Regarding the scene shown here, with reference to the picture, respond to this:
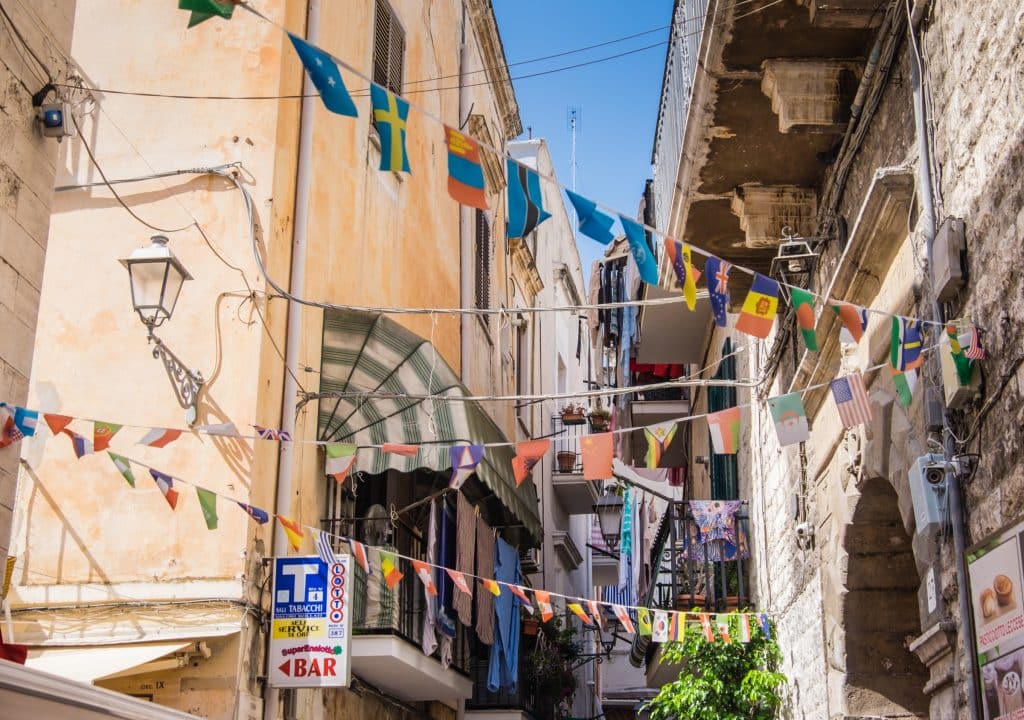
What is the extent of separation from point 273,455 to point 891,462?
5117 millimetres

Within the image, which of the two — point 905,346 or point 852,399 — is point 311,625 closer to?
point 852,399

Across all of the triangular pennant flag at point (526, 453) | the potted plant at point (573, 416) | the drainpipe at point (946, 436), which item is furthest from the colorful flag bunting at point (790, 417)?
the potted plant at point (573, 416)

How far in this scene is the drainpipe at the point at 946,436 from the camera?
5.17 meters

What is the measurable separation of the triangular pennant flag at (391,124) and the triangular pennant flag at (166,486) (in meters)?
3.74

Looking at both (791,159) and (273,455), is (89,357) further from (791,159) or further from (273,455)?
(791,159)

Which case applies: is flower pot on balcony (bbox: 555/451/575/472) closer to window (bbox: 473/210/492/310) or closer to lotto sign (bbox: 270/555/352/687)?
window (bbox: 473/210/492/310)

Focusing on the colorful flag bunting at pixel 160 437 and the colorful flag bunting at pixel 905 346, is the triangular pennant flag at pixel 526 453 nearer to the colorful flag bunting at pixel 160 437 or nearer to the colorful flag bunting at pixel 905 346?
the colorful flag bunting at pixel 160 437

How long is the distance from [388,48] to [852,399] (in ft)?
28.8

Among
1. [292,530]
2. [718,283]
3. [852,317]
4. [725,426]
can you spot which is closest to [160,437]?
[292,530]

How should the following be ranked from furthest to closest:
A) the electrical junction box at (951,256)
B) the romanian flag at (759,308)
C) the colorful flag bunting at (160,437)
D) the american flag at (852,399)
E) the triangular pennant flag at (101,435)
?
the colorful flag bunting at (160,437) < the triangular pennant flag at (101,435) < the american flag at (852,399) < the romanian flag at (759,308) < the electrical junction box at (951,256)

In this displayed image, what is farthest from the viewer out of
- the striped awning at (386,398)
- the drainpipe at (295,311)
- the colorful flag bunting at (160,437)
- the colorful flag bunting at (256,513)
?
the striped awning at (386,398)

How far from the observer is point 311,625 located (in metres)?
9.21

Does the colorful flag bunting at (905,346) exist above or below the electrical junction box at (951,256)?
below

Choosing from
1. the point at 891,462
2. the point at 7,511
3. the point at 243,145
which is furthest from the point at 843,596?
the point at 243,145
